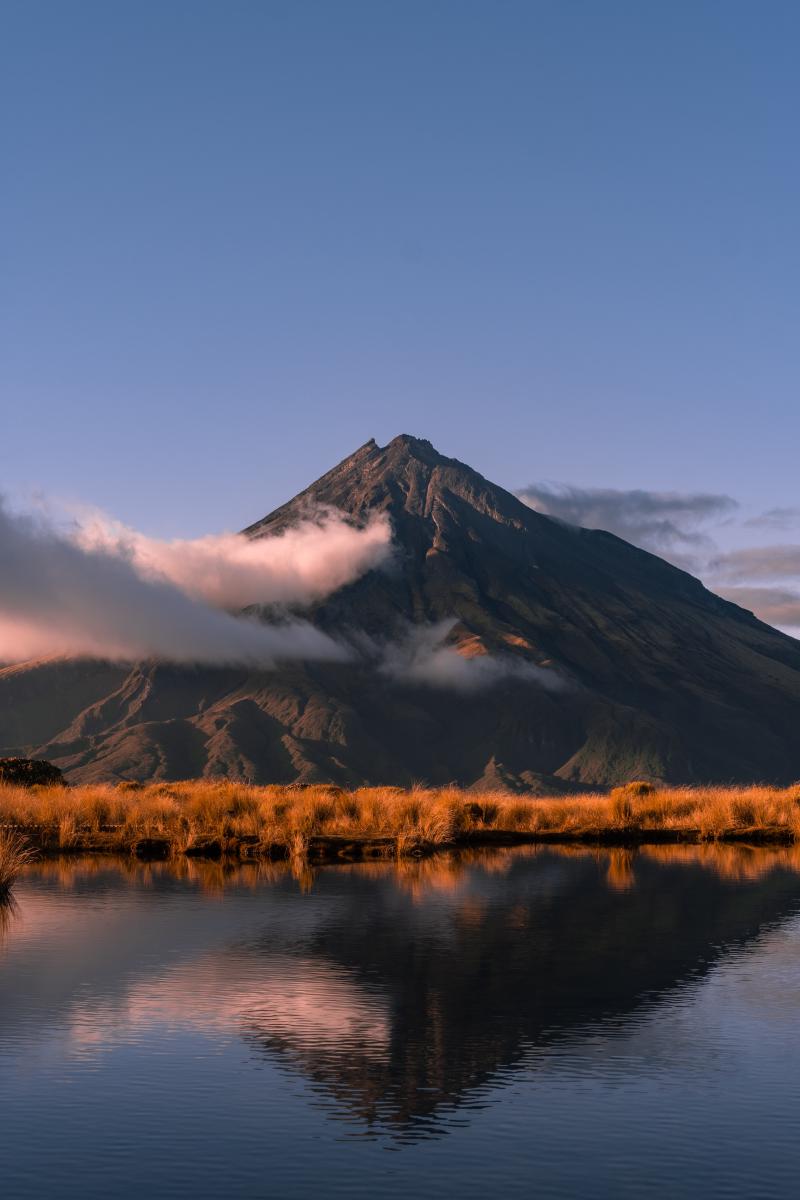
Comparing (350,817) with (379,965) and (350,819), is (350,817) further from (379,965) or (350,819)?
(379,965)

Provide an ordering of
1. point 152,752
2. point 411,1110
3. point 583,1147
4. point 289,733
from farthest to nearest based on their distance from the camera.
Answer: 1. point 289,733
2. point 152,752
3. point 411,1110
4. point 583,1147

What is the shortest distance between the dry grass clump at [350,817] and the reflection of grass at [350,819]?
4 cm

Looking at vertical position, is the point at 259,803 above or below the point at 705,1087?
above

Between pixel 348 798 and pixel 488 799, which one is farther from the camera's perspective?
pixel 488 799

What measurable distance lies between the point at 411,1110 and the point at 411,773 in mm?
164620

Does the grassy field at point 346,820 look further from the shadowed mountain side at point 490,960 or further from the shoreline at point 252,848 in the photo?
the shadowed mountain side at point 490,960

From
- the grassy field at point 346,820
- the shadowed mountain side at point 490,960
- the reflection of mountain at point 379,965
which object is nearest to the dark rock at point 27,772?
the grassy field at point 346,820

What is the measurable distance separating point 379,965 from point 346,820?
728 inches

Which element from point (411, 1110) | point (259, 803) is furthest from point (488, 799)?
point (411, 1110)

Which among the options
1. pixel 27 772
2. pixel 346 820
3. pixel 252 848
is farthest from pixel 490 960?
pixel 27 772

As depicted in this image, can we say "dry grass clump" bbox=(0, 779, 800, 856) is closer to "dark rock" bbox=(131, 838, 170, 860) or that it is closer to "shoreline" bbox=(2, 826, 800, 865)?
"shoreline" bbox=(2, 826, 800, 865)

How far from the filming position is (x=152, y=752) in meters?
164

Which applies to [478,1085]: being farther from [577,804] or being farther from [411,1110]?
[577,804]

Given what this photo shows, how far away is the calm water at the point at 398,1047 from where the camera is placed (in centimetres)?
891
